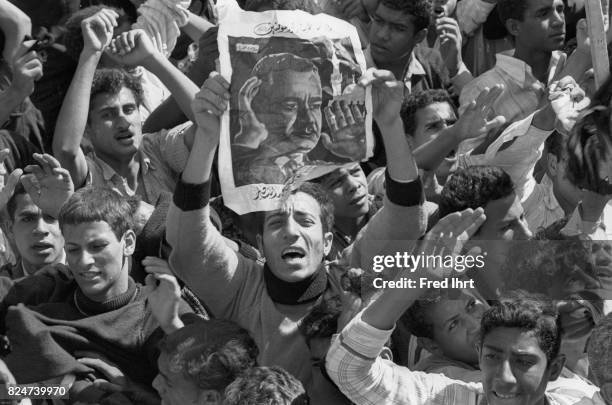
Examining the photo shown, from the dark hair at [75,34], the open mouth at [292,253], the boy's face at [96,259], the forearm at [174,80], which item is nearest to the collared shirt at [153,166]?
the forearm at [174,80]

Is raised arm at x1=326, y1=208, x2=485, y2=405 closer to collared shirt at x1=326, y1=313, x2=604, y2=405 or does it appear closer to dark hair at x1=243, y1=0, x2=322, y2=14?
collared shirt at x1=326, y1=313, x2=604, y2=405

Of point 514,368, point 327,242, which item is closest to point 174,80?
point 327,242

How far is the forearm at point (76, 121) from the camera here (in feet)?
24.1

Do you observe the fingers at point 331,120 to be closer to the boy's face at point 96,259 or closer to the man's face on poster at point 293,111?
the man's face on poster at point 293,111

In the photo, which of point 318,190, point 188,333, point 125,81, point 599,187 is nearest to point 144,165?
point 125,81

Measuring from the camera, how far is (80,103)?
24.3ft

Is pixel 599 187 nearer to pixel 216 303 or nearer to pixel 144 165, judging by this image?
pixel 216 303

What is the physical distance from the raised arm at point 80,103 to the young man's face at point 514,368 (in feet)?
7.65

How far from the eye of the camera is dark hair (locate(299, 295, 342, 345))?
6.40m

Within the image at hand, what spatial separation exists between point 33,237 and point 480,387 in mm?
2226

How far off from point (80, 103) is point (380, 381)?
7.24 ft

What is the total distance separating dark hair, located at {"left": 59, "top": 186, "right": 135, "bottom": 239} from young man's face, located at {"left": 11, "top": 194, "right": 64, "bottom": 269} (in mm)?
505

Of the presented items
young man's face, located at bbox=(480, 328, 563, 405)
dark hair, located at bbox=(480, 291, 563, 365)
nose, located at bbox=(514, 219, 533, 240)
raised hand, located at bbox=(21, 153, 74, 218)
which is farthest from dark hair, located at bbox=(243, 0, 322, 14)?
young man's face, located at bbox=(480, 328, 563, 405)

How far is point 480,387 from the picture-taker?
5.93 metres
